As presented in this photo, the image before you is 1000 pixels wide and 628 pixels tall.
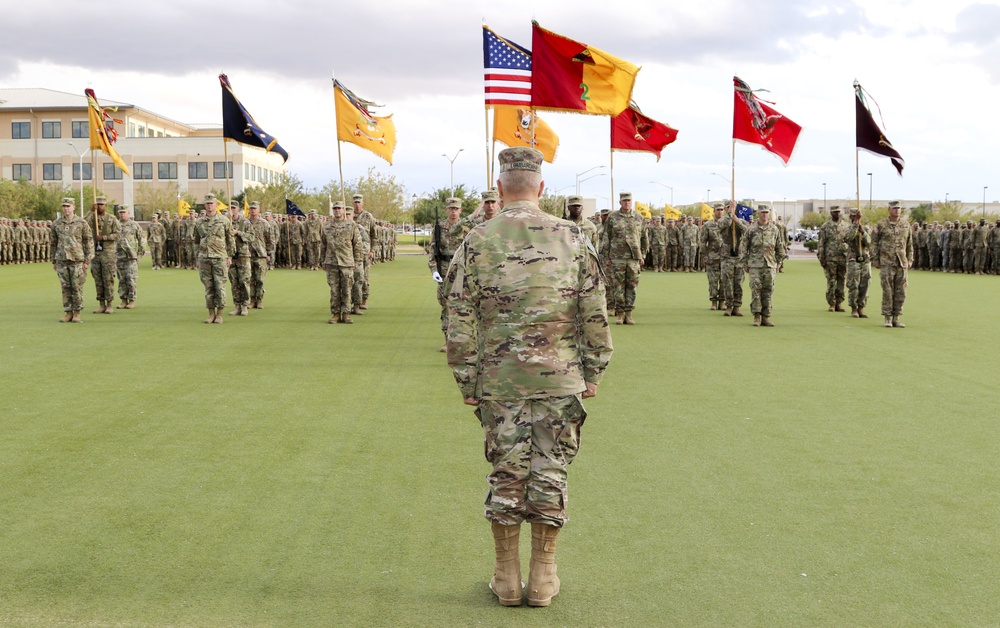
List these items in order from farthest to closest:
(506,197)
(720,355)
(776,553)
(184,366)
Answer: (720,355) → (184,366) → (776,553) → (506,197)

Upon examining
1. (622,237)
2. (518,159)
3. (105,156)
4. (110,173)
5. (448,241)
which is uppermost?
(105,156)

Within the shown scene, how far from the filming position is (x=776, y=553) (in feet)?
15.9

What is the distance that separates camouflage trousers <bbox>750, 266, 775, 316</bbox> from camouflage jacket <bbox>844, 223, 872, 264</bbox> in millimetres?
2448

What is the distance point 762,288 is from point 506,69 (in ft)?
19.6

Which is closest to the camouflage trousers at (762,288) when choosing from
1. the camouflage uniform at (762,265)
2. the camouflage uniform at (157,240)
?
the camouflage uniform at (762,265)

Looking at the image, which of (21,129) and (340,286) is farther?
(21,129)

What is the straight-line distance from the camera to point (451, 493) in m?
5.90

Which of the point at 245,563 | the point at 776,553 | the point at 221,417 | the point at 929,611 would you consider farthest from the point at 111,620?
the point at 221,417

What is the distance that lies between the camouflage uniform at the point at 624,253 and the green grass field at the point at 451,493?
13.4 ft

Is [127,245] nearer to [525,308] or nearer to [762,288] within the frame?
[762,288]

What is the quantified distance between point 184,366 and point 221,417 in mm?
3242

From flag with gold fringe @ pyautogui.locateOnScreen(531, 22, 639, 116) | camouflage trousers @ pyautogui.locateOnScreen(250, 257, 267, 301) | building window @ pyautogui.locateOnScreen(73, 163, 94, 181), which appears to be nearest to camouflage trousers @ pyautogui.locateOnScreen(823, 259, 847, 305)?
flag with gold fringe @ pyautogui.locateOnScreen(531, 22, 639, 116)

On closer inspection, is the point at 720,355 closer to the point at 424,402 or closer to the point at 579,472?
the point at 424,402

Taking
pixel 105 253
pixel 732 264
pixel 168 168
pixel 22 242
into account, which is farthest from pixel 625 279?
pixel 168 168
